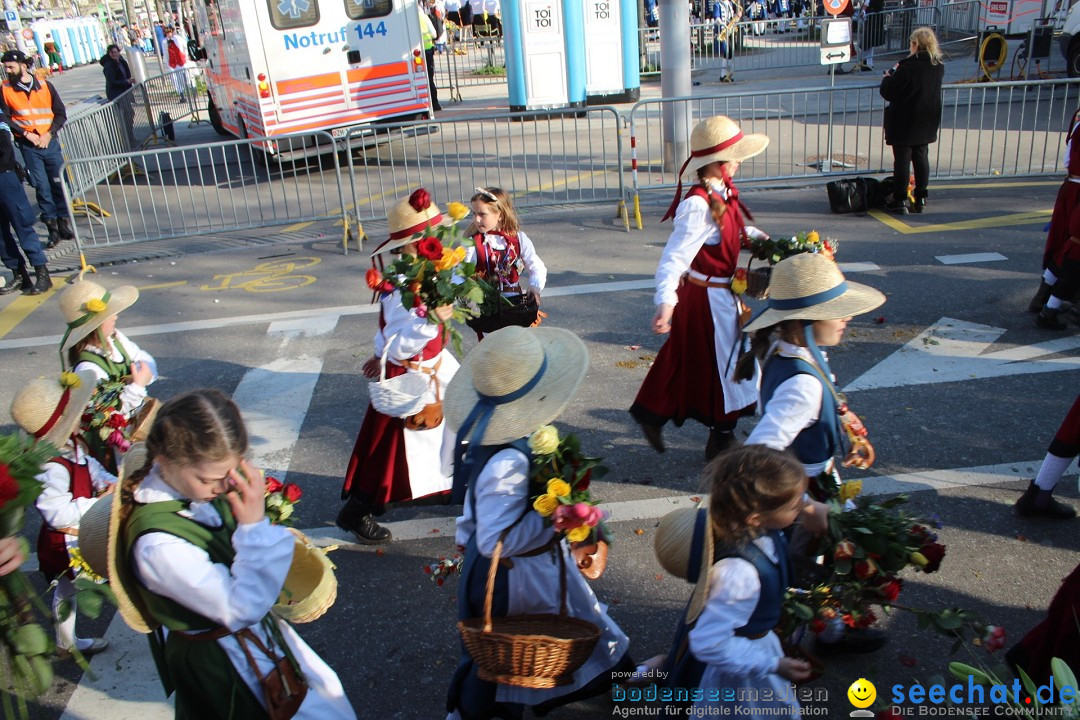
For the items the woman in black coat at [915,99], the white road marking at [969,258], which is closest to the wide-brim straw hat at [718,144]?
the white road marking at [969,258]

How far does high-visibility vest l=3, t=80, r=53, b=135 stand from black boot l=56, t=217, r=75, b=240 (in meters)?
1.07

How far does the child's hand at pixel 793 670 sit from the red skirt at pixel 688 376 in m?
2.55

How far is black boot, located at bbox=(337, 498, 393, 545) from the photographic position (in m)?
4.89

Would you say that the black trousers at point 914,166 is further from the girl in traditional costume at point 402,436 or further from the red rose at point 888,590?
the red rose at point 888,590

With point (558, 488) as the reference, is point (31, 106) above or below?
above

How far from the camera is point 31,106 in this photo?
11.0 metres

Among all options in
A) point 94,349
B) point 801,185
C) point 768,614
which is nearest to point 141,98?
point 801,185

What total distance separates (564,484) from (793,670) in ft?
3.00

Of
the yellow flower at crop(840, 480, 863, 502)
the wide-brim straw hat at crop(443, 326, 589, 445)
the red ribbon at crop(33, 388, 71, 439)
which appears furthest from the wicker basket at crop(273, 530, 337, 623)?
the yellow flower at crop(840, 480, 863, 502)

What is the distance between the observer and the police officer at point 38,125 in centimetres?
1095

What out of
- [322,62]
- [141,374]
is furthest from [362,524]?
[322,62]

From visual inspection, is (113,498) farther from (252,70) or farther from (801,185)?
(252,70)

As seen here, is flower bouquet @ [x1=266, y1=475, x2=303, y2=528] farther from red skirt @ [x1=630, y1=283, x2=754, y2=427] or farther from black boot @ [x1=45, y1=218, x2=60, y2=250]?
black boot @ [x1=45, y1=218, x2=60, y2=250]

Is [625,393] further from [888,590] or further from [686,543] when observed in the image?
[686,543]
